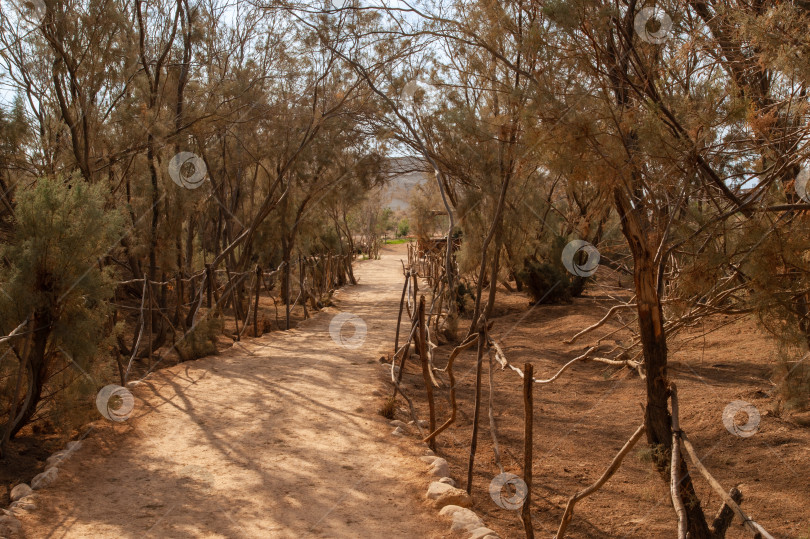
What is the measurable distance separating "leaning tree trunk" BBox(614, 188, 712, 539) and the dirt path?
1.33 meters

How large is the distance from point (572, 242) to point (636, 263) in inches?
336

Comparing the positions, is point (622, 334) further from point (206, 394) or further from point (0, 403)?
point (0, 403)

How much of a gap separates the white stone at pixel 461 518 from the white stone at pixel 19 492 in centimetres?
231

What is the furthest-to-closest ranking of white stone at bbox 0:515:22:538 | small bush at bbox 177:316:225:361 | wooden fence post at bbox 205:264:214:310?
wooden fence post at bbox 205:264:214:310 < small bush at bbox 177:316:225:361 < white stone at bbox 0:515:22:538

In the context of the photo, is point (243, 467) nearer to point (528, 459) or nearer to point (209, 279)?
point (528, 459)

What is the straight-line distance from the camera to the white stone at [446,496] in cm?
387

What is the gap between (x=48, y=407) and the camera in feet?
17.3

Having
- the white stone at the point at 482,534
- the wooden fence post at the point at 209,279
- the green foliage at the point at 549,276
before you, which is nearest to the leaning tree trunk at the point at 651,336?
the white stone at the point at 482,534

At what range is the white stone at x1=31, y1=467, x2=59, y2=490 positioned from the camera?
12.4ft

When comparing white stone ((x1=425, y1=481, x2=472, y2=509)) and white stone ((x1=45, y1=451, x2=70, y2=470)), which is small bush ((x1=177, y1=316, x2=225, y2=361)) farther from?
white stone ((x1=425, y1=481, x2=472, y2=509))

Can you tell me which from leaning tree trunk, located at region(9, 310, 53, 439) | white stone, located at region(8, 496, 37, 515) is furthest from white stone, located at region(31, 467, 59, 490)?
leaning tree trunk, located at region(9, 310, 53, 439)

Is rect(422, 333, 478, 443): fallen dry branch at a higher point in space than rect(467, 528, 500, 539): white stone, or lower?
higher

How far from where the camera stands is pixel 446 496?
3.89 meters

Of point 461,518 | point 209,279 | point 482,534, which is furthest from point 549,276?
point 482,534
